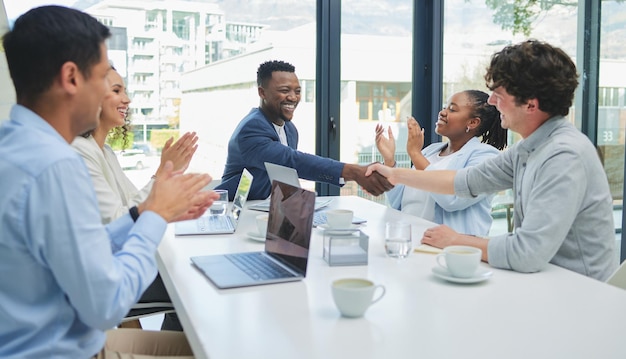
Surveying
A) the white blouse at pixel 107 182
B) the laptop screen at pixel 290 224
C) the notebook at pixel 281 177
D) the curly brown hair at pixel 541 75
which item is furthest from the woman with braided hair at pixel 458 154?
the white blouse at pixel 107 182

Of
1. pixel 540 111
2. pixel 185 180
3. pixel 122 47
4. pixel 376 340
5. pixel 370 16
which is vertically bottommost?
pixel 376 340

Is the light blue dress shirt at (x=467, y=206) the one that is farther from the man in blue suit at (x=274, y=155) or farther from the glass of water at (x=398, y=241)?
the glass of water at (x=398, y=241)

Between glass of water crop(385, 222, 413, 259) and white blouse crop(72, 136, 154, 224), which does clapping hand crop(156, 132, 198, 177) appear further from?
glass of water crop(385, 222, 413, 259)

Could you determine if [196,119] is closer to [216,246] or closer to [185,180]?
[216,246]

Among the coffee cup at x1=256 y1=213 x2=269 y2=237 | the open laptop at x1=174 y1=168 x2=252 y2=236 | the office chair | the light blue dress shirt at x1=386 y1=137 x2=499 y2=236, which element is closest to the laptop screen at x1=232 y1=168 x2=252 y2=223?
the open laptop at x1=174 y1=168 x2=252 y2=236

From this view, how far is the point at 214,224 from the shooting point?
2.31 meters

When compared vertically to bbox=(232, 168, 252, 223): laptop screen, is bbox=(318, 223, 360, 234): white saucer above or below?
below

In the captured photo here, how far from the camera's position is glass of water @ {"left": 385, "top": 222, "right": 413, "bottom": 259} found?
1.81 metres

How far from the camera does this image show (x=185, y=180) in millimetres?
1362

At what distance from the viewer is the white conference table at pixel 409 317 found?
3.74ft

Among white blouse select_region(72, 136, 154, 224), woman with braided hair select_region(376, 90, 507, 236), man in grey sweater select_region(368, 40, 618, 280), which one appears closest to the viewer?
man in grey sweater select_region(368, 40, 618, 280)

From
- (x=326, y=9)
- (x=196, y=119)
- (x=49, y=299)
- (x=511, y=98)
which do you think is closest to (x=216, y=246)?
(x=49, y=299)

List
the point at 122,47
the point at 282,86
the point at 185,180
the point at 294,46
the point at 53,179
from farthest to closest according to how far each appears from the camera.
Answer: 1. the point at 294,46
2. the point at 122,47
3. the point at 282,86
4. the point at 185,180
5. the point at 53,179

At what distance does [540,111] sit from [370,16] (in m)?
2.57
